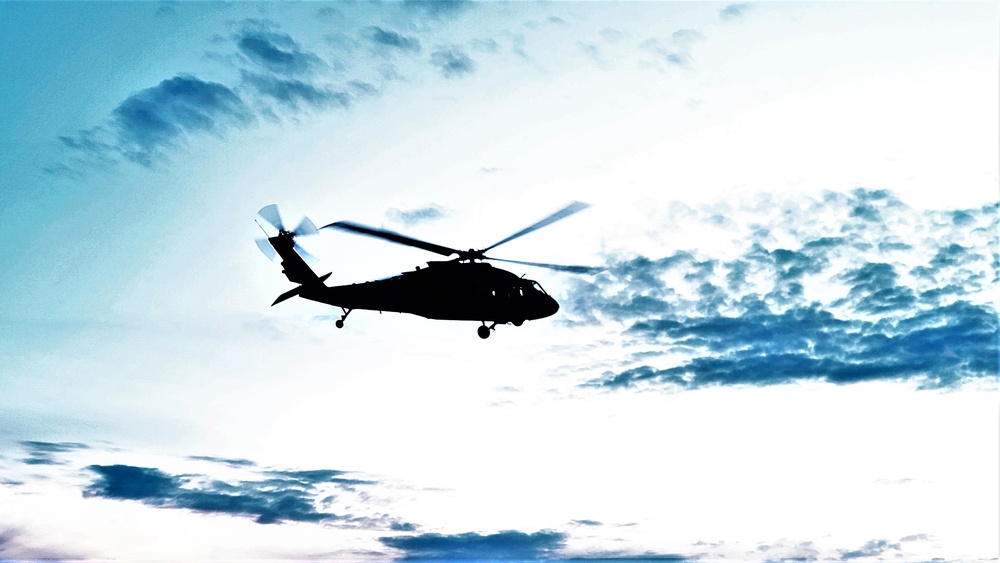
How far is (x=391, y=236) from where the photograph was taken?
153 feet

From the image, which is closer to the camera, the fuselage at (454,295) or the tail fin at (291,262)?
the fuselage at (454,295)

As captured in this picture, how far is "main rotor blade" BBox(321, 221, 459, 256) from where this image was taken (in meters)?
44.8

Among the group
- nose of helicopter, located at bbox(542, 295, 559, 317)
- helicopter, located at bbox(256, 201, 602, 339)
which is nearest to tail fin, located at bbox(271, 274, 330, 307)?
helicopter, located at bbox(256, 201, 602, 339)

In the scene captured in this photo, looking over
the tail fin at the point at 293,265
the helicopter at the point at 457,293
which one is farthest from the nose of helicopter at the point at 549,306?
the tail fin at the point at 293,265

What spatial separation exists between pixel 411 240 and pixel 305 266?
9.95 metres

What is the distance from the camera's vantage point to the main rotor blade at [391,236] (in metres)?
44.8

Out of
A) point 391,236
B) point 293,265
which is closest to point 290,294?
point 293,265

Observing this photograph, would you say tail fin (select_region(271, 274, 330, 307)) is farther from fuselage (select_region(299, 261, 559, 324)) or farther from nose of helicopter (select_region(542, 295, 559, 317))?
nose of helicopter (select_region(542, 295, 559, 317))

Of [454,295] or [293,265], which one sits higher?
[293,265]

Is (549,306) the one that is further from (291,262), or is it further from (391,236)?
(291,262)

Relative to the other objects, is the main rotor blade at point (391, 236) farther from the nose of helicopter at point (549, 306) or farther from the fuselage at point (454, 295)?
the nose of helicopter at point (549, 306)

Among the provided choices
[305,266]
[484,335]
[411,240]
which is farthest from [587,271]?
[305,266]

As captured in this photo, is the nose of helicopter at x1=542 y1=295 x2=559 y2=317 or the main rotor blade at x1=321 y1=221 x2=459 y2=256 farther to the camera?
the nose of helicopter at x1=542 y1=295 x2=559 y2=317

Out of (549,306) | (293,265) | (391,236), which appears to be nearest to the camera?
(391,236)
